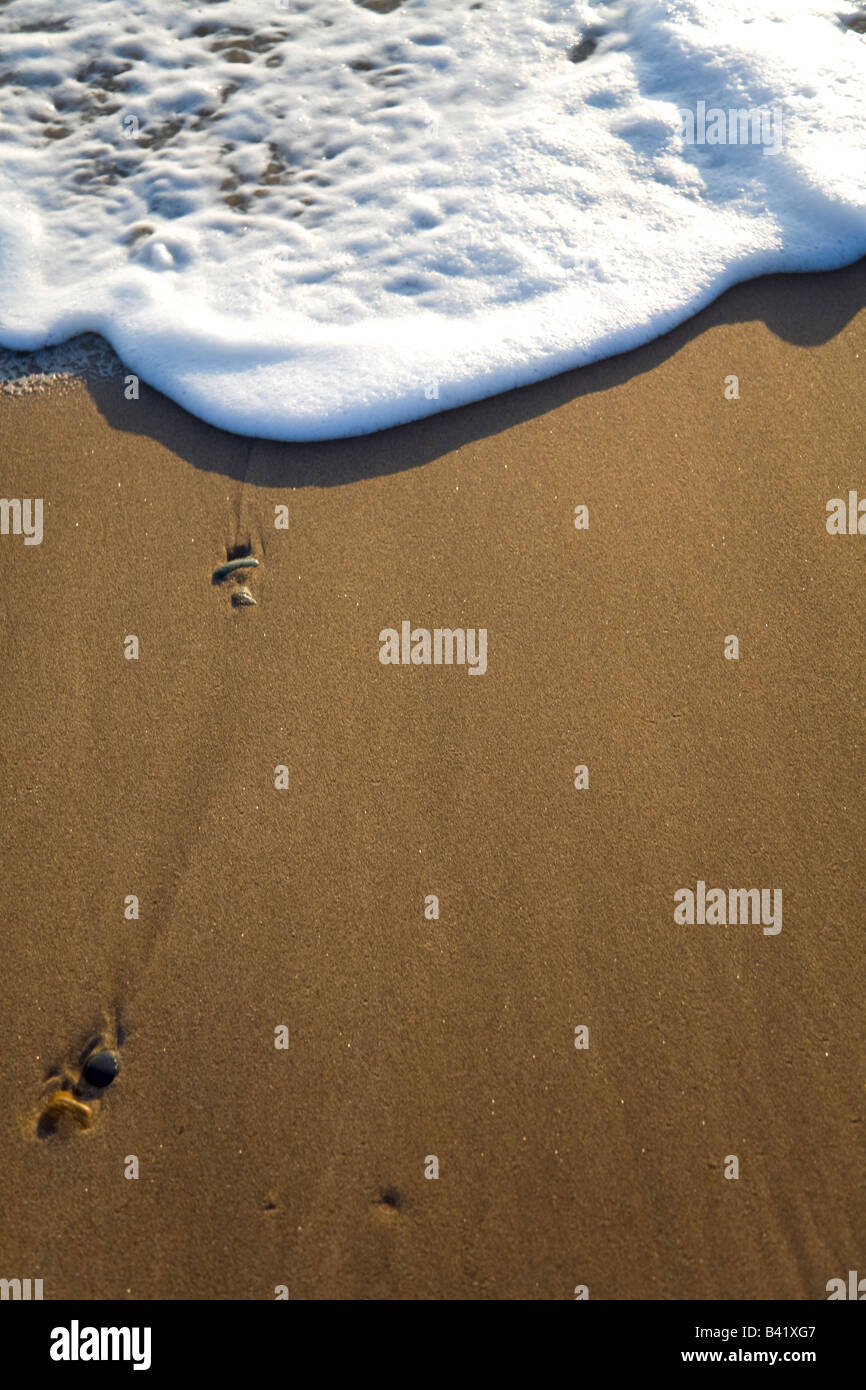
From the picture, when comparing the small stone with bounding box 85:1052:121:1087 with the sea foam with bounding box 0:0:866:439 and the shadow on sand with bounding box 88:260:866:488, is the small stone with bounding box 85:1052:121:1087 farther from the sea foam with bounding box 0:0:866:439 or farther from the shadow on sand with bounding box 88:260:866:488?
the sea foam with bounding box 0:0:866:439

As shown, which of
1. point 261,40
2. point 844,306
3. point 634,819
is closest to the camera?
point 634,819

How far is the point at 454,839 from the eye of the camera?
282 cm

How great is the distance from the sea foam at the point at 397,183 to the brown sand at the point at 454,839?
0.33 metres

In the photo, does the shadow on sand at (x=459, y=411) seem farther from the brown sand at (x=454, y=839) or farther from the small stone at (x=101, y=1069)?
the small stone at (x=101, y=1069)

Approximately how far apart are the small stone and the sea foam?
8.13ft

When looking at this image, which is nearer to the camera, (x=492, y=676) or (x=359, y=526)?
(x=492, y=676)

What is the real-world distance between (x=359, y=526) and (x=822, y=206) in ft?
9.15

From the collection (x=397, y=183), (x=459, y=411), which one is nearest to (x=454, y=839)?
(x=459, y=411)

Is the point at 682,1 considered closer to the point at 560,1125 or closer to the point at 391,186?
the point at 391,186

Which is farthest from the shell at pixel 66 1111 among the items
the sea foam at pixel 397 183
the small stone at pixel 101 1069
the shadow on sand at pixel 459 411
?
the sea foam at pixel 397 183

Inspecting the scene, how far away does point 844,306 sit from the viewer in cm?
379

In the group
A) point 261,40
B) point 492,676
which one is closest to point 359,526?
point 492,676

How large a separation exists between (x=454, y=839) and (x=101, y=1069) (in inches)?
50.0

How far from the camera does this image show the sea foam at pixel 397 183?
12.6 ft
